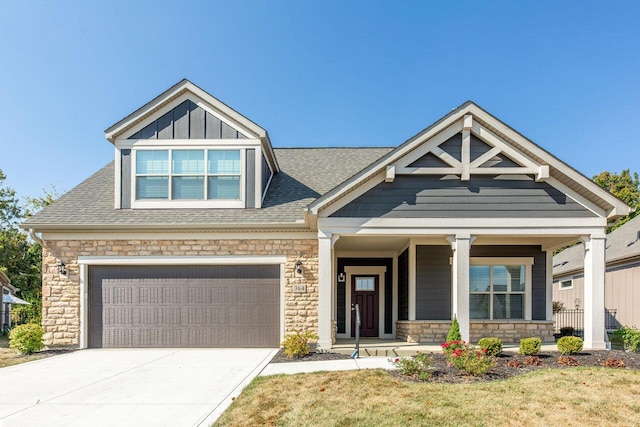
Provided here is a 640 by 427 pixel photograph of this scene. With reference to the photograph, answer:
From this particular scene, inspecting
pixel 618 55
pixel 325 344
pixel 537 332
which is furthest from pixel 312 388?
pixel 618 55

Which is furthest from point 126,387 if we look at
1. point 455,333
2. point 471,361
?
point 455,333

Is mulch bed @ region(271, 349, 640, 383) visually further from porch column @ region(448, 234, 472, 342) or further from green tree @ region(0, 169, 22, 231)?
green tree @ region(0, 169, 22, 231)

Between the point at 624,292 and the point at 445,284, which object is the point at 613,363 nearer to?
the point at 445,284

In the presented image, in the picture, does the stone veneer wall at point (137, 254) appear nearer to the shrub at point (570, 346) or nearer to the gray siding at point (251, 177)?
the gray siding at point (251, 177)

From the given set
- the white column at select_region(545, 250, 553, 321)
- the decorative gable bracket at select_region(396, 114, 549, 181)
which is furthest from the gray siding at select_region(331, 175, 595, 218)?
the white column at select_region(545, 250, 553, 321)

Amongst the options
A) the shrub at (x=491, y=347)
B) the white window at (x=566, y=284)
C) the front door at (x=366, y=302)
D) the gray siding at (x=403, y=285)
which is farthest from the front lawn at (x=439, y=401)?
the white window at (x=566, y=284)

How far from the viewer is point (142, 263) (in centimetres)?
1111

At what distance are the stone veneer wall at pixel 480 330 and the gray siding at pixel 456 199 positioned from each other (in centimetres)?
319

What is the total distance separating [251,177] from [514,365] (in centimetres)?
783

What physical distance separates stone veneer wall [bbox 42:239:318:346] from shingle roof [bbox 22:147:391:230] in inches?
22.1

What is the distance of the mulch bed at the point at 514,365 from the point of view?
23.2 ft

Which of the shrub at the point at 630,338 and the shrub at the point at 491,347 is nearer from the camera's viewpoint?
the shrub at the point at 491,347

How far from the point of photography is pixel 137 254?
11102 millimetres

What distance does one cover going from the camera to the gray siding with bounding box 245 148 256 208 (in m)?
11.6
